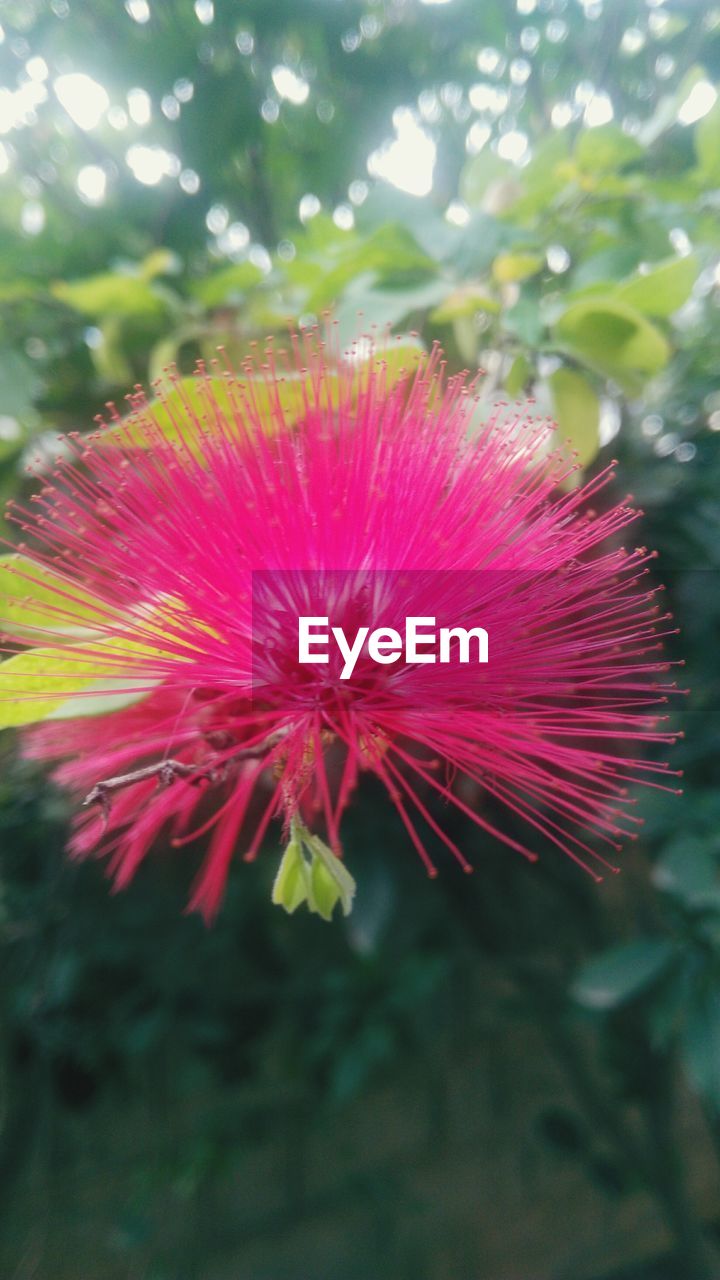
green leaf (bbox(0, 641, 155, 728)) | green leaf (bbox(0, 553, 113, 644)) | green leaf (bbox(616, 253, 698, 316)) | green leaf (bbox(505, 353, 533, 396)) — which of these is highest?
green leaf (bbox(616, 253, 698, 316))

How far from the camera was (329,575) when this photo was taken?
1.34 ft

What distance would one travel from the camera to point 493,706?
425 millimetres

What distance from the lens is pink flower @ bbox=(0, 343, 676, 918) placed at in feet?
1.27

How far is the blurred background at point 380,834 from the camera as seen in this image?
2.25ft

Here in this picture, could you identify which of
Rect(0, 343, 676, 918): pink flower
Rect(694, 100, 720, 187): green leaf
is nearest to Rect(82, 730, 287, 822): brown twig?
Rect(0, 343, 676, 918): pink flower

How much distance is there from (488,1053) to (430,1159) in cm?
23

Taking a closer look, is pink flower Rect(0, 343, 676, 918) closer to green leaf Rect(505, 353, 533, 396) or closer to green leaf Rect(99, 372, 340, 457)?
green leaf Rect(99, 372, 340, 457)

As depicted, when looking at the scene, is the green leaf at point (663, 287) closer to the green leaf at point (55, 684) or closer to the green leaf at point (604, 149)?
the green leaf at point (604, 149)

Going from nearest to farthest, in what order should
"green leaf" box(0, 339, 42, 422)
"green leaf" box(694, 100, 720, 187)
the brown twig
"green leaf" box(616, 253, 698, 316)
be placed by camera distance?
1. the brown twig
2. "green leaf" box(616, 253, 698, 316)
3. "green leaf" box(694, 100, 720, 187)
4. "green leaf" box(0, 339, 42, 422)

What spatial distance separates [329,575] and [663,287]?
1.14ft

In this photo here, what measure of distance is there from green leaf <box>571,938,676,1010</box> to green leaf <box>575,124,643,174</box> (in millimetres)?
757

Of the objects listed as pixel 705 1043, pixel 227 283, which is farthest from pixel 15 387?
pixel 705 1043

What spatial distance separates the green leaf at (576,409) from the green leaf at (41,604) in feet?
1.20

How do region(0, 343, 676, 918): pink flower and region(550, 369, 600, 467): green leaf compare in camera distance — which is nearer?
region(0, 343, 676, 918): pink flower
